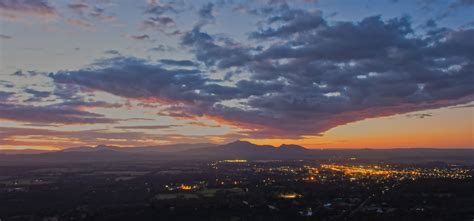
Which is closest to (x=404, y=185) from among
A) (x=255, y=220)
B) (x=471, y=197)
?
(x=471, y=197)

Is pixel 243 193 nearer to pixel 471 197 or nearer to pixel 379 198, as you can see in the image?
pixel 379 198

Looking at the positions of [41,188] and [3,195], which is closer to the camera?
[3,195]

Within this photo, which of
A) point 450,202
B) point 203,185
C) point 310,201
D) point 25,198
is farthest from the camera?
point 203,185

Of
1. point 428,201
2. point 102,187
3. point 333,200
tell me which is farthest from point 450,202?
point 102,187

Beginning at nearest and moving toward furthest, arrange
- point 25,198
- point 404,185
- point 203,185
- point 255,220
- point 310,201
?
point 255,220
point 310,201
point 25,198
point 404,185
point 203,185

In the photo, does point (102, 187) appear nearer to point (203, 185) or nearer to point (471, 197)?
point (203, 185)

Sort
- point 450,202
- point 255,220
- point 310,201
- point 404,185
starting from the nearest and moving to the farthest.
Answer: point 255,220 < point 450,202 < point 310,201 < point 404,185

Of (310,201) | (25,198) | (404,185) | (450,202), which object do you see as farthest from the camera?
(404,185)

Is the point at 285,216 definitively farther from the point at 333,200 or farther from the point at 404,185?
the point at 404,185

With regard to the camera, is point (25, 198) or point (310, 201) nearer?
point (310, 201)
